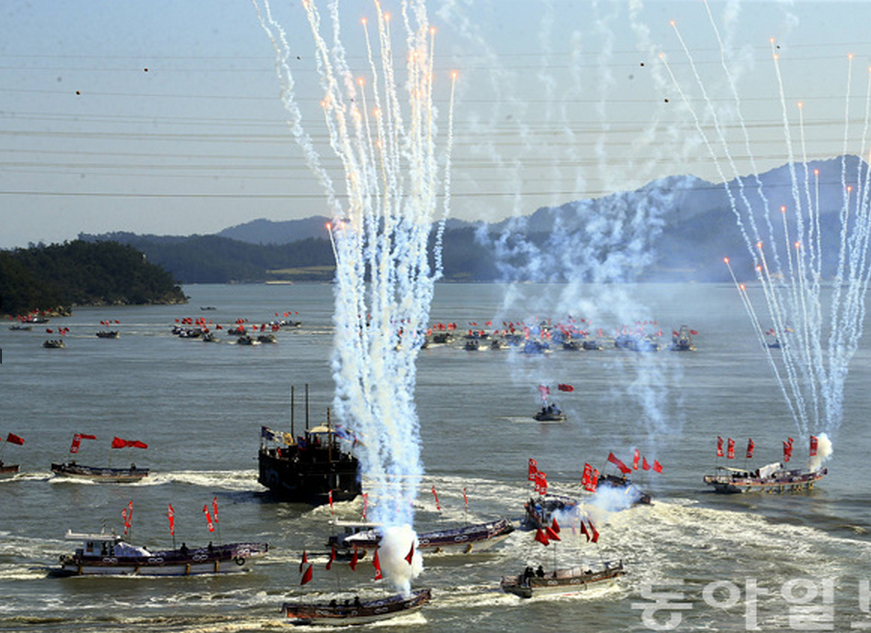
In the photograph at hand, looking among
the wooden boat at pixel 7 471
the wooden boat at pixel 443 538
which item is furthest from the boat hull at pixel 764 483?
the wooden boat at pixel 7 471

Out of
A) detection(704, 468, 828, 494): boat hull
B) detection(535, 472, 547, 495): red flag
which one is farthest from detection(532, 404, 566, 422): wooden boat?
detection(535, 472, 547, 495): red flag

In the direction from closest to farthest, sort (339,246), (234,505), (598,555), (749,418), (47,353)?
(598,555)
(339,246)
(234,505)
(749,418)
(47,353)

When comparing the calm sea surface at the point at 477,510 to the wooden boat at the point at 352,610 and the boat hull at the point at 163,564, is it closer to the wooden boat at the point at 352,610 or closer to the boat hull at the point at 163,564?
the boat hull at the point at 163,564

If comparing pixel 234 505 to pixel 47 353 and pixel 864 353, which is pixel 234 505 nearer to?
pixel 47 353

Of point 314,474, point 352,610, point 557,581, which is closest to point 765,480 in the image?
point 557,581

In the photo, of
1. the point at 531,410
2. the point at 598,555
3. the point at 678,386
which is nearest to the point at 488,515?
the point at 598,555

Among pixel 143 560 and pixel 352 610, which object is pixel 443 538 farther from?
pixel 143 560

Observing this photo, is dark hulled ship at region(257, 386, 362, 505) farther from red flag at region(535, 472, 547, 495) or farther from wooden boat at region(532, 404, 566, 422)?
wooden boat at region(532, 404, 566, 422)

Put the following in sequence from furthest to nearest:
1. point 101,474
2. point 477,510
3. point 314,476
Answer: point 101,474 < point 314,476 < point 477,510
